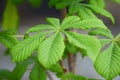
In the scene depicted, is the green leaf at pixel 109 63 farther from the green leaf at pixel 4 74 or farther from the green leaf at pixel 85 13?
the green leaf at pixel 4 74

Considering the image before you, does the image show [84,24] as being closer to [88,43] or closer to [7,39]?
[88,43]

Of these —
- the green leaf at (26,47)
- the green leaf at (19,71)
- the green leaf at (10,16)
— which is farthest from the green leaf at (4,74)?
the green leaf at (10,16)

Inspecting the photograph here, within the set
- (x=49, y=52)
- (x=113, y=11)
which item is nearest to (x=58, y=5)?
Result: (x=49, y=52)

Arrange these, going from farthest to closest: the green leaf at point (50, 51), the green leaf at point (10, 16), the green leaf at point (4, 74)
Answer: the green leaf at point (10, 16), the green leaf at point (4, 74), the green leaf at point (50, 51)

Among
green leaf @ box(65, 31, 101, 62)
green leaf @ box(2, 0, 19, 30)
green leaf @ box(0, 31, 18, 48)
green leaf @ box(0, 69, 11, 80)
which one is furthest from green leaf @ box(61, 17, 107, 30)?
green leaf @ box(2, 0, 19, 30)

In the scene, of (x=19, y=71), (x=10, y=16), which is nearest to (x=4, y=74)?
(x=19, y=71)

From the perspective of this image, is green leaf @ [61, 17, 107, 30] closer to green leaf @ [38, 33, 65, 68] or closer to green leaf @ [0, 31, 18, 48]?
green leaf @ [38, 33, 65, 68]

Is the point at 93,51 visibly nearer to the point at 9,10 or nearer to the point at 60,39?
the point at 60,39
